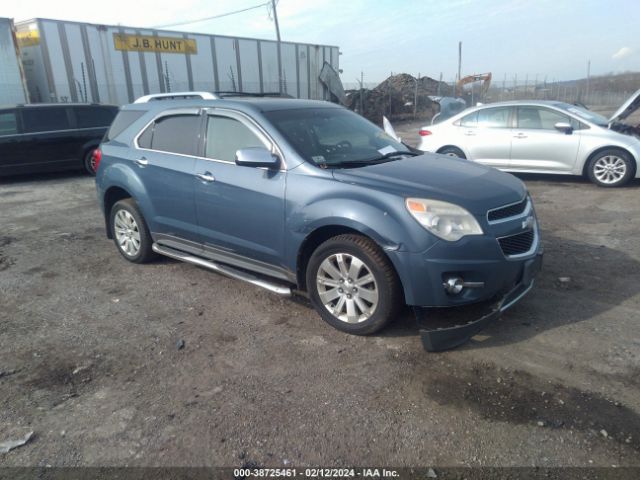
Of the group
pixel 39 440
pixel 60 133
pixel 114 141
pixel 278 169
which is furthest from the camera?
pixel 60 133

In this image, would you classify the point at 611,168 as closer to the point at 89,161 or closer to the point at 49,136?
the point at 89,161

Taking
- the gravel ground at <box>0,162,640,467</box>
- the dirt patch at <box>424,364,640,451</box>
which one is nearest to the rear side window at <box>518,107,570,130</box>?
the gravel ground at <box>0,162,640,467</box>

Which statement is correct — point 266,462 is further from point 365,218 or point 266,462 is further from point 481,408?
point 365,218

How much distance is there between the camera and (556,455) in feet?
8.22

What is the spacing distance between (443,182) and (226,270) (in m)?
2.06

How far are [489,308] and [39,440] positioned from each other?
295 cm

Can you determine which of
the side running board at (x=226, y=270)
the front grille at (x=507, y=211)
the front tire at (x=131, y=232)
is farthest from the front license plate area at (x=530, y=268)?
the front tire at (x=131, y=232)

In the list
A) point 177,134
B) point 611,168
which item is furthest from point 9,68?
point 611,168

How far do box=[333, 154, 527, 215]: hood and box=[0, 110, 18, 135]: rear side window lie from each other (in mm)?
9691

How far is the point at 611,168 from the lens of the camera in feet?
28.1

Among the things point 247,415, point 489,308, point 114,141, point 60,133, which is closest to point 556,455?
point 489,308

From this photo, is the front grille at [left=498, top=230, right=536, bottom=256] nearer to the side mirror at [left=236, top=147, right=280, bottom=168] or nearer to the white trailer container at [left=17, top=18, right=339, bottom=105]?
the side mirror at [left=236, top=147, right=280, bottom=168]

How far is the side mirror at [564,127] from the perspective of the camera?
28.1ft

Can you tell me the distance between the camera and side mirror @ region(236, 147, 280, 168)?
3.86 meters
